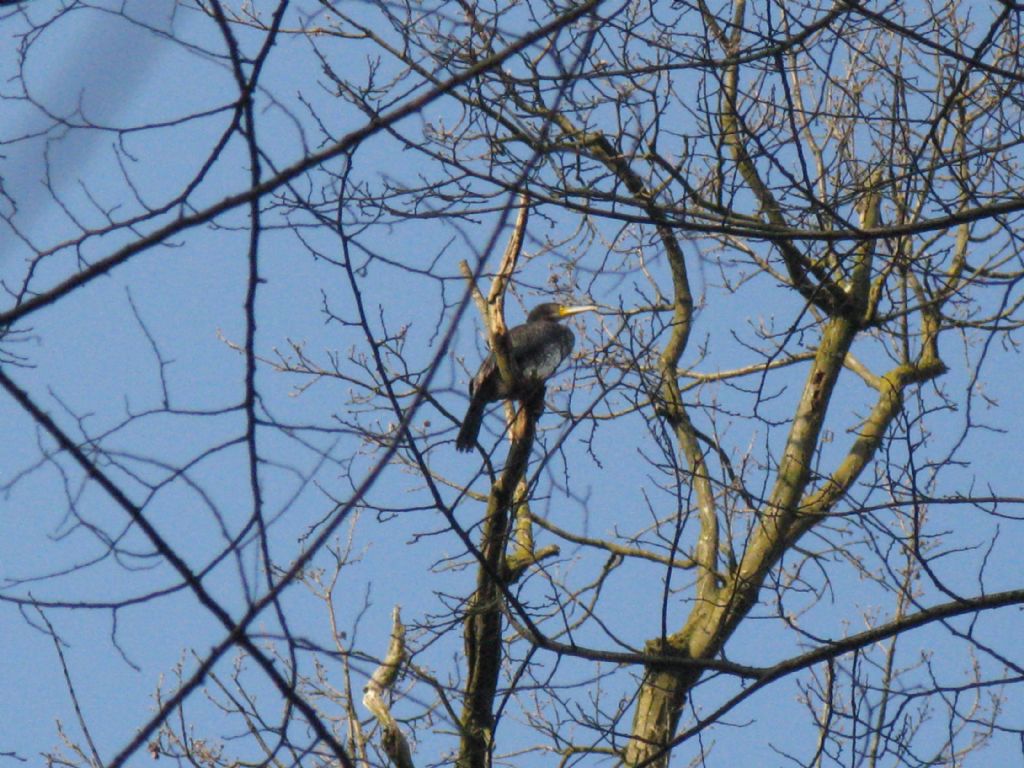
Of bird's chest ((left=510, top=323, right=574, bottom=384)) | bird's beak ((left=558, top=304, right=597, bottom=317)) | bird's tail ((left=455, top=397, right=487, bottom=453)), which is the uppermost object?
bird's beak ((left=558, top=304, right=597, bottom=317))

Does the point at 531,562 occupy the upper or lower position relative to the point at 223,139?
upper

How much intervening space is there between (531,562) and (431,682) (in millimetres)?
2483

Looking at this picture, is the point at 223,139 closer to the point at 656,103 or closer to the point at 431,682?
the point at 431,682

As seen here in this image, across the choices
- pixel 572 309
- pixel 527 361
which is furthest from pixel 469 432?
pixel 572 309

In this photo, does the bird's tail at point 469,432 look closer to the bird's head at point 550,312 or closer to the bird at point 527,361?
the bird at point 527,361

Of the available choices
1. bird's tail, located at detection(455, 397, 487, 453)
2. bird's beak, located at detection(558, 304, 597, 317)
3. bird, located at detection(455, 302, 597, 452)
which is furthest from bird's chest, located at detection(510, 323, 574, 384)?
bird's tail, located at detection(455, 397, 487, 453)

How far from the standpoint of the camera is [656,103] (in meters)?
3.73

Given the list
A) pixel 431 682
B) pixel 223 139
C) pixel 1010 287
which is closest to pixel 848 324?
pixel 1010 287

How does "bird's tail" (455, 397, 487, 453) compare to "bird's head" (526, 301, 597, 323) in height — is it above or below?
below

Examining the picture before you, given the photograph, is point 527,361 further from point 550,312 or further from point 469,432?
point 469,432

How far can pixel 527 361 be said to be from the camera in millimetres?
7023

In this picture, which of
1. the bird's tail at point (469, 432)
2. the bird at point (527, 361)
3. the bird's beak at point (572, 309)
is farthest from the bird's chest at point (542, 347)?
the bird's tail at point (469, 432)

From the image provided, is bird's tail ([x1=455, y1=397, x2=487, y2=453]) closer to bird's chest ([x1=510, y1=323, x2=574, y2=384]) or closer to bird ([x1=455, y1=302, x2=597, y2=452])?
bird ([x1=455, y1=302, x2=597, y2=452])

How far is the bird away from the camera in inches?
219
